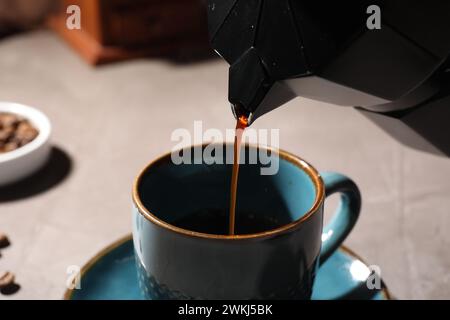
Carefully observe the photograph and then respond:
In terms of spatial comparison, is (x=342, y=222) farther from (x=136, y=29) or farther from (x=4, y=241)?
(x=136, y=29)

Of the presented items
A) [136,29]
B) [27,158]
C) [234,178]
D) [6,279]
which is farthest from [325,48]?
[136,29]

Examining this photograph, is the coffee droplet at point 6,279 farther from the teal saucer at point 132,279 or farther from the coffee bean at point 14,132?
the coffee bean at point 14,132

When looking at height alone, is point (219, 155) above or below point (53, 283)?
above

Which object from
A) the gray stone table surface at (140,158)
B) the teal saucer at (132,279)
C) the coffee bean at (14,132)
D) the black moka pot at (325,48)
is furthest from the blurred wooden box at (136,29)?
the black moka pot at (325,48)

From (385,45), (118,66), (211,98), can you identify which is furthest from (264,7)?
(118,66)

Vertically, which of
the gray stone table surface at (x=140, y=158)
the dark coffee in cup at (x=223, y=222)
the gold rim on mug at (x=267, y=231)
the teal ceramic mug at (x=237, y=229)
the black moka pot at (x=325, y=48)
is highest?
the black moka pot at (x=325, y=48)

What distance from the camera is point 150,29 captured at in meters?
1.03

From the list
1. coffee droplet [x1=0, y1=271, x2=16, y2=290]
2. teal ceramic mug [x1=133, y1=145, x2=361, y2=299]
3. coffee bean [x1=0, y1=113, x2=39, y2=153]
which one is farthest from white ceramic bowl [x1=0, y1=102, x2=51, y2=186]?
teal ceramic mug [x1=133, y1=145, x2=361, y2=299]

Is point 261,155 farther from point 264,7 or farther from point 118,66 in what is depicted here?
point 118,66

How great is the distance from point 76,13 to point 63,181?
17.5 inches

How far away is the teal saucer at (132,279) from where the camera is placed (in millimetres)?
466

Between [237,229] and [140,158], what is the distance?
301 millimetres

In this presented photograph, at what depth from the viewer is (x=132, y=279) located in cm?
49

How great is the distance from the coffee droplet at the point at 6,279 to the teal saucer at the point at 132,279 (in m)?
0.09
